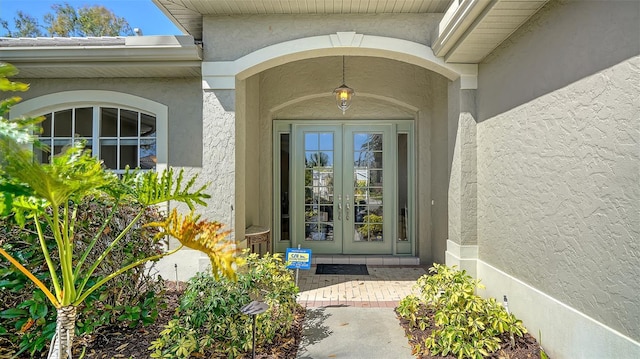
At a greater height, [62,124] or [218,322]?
[62,124]

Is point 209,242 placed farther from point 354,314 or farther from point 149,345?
point 354,314

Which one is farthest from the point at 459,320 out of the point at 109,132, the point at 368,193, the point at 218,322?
the point at 109,132

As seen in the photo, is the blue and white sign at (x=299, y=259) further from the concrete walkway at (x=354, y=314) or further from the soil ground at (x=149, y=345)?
the soil ground at (x=149, y=345)

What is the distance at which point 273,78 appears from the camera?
7.05m

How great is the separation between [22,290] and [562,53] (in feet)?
17.8

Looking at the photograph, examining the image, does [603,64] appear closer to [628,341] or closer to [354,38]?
[628,341]

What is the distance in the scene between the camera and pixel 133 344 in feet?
11.6

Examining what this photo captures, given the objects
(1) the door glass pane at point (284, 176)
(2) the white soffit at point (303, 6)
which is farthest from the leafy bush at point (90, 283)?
(1) the door glass pane at point (284, 176)

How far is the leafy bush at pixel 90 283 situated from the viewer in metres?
3.11

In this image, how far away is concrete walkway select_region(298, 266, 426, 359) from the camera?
3.63m

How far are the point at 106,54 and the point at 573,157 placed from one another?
19.5 feet

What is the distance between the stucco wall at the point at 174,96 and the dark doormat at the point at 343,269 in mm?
Answer: 2992

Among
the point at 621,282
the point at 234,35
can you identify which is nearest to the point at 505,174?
the point at 621,282

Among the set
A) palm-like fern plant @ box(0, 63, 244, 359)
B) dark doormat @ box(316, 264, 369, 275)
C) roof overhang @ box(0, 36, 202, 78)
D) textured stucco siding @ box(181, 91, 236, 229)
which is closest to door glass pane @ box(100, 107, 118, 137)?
roof overhang @ box(0, 36, 202, 78)
